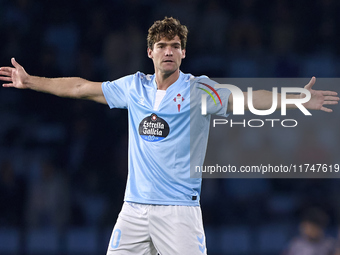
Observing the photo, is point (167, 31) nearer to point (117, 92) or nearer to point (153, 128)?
point (117, 92)

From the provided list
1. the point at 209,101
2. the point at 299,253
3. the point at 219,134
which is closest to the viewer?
the point at 209,101

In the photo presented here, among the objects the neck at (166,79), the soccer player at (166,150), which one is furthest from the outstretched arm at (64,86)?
the neck at (166,79)

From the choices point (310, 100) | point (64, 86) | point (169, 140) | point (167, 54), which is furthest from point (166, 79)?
point (310, 100)

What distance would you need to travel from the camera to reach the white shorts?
3586mm

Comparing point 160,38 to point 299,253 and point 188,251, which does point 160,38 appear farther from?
point 299,253

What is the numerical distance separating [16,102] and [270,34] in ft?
13.0

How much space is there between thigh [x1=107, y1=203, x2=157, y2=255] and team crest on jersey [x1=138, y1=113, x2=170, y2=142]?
0.48m

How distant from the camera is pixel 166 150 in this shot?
12.0ft

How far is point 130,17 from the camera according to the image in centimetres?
841

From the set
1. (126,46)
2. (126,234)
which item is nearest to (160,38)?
(126,234)

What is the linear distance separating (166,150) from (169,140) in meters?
0.07

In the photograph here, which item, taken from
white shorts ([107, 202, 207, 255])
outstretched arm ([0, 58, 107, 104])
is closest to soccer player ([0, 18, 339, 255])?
white shorts ([107, 202, 207, 255])

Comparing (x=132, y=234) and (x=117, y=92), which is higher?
(x=117, y=92)

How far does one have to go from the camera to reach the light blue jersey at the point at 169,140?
12.0 feet
